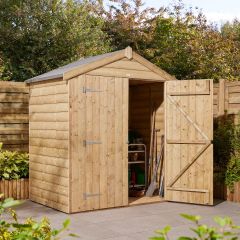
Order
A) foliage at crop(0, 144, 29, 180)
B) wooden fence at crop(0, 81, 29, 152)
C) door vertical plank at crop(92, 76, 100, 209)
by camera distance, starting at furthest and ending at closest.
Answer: wooden fence at crop(0, 81, 29, 152) < foliage at crop(0, 144, 29, 180) < door vertical plank at crop(92, 76, 100, 209)

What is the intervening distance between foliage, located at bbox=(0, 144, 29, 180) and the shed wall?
255 mm

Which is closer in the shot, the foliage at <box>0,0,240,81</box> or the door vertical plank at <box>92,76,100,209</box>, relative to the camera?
the door vertical plank at <box>92,76,100,209</box>

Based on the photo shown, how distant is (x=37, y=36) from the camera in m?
13.4

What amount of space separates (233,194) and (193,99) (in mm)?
1937

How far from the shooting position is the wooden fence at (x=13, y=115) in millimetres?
8562

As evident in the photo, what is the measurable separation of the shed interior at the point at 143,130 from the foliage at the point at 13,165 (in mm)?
2077

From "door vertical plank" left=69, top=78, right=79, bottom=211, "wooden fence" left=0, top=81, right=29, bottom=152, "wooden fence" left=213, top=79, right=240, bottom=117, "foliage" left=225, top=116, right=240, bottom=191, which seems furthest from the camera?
"wooden fence" left=0, top=81, right=29, bottom=152

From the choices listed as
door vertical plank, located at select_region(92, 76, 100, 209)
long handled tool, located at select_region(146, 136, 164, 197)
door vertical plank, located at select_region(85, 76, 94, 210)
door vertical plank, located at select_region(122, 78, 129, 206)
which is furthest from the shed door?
door vertical plank, located at select_region(85, 76, 94, 210)

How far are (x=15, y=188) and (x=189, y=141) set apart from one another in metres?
3.32

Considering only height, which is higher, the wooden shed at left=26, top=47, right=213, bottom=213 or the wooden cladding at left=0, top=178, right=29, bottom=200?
the wooden shed at left=26, top=47, right=213, bottom=213

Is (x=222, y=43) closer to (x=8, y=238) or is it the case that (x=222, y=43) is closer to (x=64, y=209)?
(x=64, y=209)

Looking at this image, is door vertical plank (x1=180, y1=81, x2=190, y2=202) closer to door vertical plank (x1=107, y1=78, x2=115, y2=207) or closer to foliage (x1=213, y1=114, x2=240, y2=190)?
foliage (x1=213, y1=114, x2=240, y2=190)

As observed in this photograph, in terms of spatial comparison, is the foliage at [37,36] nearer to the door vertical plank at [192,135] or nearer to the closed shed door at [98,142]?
the closed shed door at [98,142]

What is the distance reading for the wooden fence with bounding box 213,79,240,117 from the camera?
8.37m
